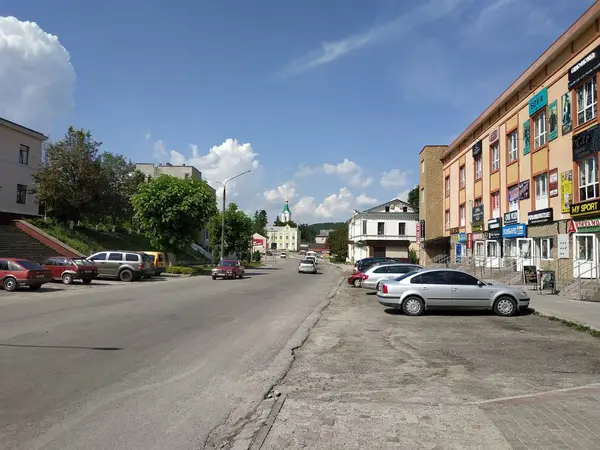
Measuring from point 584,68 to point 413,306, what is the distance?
52.2ft

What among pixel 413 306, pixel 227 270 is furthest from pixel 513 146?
pixel 413 306

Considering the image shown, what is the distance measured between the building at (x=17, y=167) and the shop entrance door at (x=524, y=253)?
38620mm

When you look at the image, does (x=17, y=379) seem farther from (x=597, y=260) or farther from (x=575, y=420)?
(x=597, y=260)

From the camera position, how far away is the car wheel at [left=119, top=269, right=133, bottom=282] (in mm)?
30786

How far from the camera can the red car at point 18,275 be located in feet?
70.5

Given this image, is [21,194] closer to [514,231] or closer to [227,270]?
[227,270]

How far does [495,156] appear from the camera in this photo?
35.9m

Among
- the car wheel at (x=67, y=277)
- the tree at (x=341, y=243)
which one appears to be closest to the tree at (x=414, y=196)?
the tree at (x=341, y=243)

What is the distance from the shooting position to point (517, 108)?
31.2 m

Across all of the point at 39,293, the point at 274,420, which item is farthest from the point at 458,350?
the point at 39,293

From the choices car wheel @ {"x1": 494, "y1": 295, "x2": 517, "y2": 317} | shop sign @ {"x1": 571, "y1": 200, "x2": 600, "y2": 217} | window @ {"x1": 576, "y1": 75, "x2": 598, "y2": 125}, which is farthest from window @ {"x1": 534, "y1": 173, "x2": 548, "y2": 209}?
car wheel @ {"x1": 494, "y1": 295, "x2": 517, "y2": 317}

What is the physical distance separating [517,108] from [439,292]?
21279 mm

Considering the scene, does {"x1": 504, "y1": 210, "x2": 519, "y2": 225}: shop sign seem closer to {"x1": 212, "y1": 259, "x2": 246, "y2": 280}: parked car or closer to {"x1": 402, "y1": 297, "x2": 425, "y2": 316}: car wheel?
{"x1": 402, "y1": 297, "x2": 425, "y2": 316}: car wheel

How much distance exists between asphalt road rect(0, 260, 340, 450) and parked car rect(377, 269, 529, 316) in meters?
3.19
